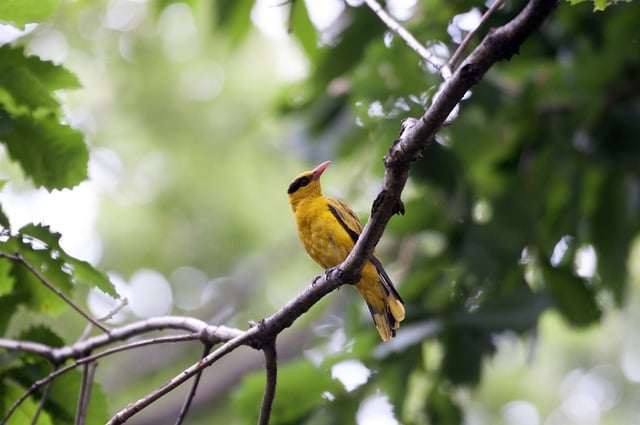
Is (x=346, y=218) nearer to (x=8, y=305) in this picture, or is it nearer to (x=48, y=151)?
(x=48, y=151)

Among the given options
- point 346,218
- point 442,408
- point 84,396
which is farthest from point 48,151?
point 442,408

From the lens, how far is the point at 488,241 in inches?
208

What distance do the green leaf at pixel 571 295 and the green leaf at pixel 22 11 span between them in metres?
3.35

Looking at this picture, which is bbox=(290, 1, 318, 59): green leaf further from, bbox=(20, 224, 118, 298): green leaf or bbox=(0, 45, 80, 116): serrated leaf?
bbox=(20, 224, 118, 298): green leaf

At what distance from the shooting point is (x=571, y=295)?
210 inches

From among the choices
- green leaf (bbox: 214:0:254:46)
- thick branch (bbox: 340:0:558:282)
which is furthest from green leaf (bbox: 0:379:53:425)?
green leaf (bbox: 214:0:254:46)

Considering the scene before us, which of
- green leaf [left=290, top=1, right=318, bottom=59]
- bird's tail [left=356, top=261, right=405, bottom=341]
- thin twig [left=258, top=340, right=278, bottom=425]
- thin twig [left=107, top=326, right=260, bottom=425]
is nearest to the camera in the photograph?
thin twig [left=107, top=326, right=260, bottom=425]

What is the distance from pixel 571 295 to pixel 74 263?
3.19 metres

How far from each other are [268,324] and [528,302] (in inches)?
97.6

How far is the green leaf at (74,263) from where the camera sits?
3.29 meters

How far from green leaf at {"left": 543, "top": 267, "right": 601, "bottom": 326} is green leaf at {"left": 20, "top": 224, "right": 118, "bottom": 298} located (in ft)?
9.76

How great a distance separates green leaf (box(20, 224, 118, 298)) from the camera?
3285 mm

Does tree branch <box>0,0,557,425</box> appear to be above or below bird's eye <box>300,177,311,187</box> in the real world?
below

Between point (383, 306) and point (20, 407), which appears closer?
point (20, 407)
